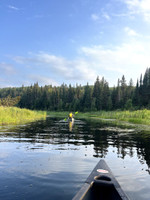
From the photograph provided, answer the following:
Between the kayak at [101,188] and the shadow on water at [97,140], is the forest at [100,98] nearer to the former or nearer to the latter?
the shadow on water at [97,140]

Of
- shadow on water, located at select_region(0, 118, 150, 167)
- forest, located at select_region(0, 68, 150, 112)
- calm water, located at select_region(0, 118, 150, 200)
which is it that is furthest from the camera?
forest, located at select_region(0, 68, 150, 112)

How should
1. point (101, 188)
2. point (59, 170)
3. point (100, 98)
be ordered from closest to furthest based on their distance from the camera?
point (101, 188) → point (59, 170) → point (100, 98)

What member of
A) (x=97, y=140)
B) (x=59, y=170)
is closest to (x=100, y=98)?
(x=97, y=140)

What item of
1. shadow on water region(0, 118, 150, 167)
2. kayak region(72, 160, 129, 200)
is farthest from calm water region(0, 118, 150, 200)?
kayak region(72, 160, 129, 200)

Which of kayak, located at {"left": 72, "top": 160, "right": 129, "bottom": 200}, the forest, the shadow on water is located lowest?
the shadow on water

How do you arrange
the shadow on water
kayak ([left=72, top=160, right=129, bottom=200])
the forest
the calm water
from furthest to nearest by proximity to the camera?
the forest
the shadow on water
the calm water
kayak ([left=72, top=160, right=129, bottom=200])

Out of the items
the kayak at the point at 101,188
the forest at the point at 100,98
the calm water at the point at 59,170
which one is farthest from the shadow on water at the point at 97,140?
the forest at the point at 100,98

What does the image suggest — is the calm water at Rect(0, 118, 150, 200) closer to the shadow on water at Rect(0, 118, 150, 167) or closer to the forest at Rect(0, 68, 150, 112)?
the shadow on water at Rect(0, 118, 150, 167)

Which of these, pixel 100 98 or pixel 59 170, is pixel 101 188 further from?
pixel 100 98

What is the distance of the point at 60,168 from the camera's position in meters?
6.80

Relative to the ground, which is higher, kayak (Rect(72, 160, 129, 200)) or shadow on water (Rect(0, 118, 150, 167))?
kayak (Rect(72, 160, 129, 200))

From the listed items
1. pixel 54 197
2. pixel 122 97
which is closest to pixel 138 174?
Result: pixel 54 197

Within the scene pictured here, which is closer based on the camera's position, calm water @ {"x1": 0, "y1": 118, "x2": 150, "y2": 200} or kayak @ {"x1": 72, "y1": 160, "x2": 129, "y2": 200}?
kayak @ {"x1": 72, "y1": 160, "x2": 129, "y2": 200}

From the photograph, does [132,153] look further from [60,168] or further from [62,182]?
[62,182]
